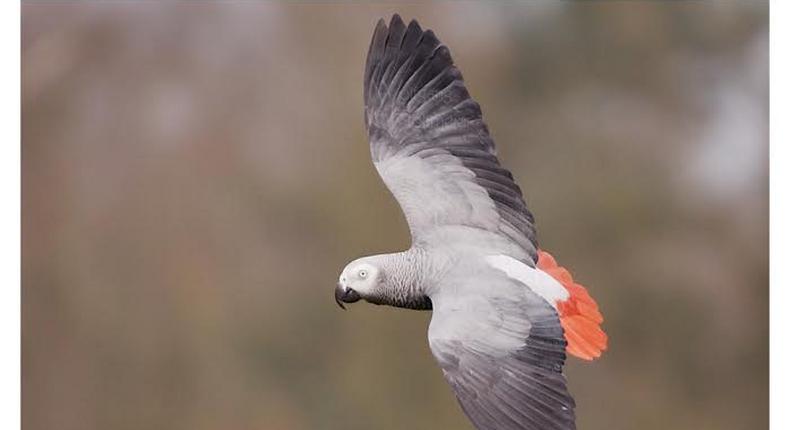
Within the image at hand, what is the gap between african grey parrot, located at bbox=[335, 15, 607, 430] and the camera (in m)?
1.23

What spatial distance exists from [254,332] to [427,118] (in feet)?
A: 1.82

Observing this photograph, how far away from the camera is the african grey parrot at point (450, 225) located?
1.23 m

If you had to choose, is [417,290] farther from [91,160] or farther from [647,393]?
[91,160]

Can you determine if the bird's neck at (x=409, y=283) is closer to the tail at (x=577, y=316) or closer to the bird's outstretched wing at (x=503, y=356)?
the bird's outstretched wing at (x=503, y=356)

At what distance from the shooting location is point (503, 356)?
116cm

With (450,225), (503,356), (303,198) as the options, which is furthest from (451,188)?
(303,198)

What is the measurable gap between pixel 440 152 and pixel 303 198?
403mm

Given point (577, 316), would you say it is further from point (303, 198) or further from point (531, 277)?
point (303, 198)

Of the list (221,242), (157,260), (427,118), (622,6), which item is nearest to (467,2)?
(622,6)

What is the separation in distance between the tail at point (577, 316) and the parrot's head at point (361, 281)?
0.24 metres

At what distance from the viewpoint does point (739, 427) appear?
1.61 meters
